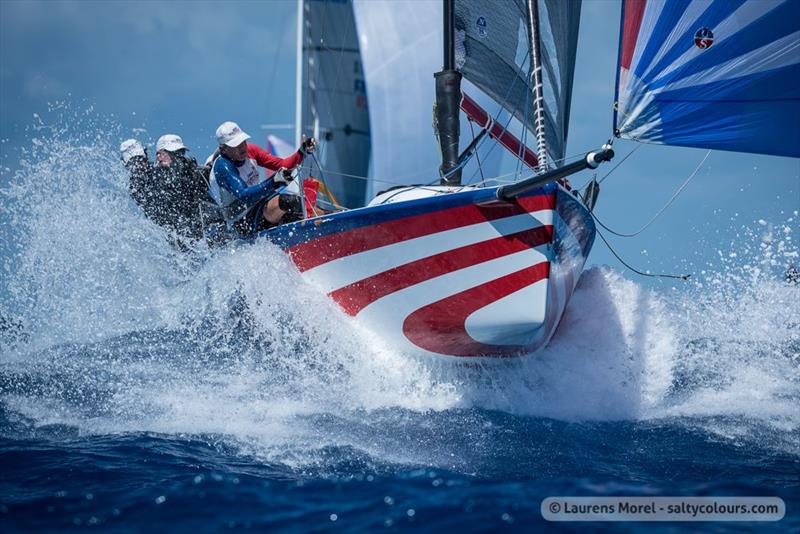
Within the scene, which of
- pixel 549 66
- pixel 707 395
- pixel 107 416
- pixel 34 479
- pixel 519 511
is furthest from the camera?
pixel 549 66

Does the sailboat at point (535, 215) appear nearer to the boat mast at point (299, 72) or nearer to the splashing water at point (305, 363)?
the splashing water at point (305, 363)

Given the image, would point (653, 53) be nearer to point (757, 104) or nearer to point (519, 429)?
point (757, 104)

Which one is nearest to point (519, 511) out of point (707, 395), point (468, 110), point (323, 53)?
point (707, 395)

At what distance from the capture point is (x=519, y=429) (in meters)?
3.84

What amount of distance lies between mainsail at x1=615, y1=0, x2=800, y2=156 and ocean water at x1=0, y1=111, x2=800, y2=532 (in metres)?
1.50

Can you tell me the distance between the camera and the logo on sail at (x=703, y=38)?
425 centimetres

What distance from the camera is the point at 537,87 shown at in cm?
493

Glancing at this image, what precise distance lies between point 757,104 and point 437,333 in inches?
→ 110

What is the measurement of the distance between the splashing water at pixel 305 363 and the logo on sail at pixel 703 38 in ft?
7.16

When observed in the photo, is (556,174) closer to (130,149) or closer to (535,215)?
(535,215)

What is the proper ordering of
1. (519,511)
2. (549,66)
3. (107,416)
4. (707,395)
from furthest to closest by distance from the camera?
1. (549,66)
2. (707,395)
3. (107,416)
4. (519,511)

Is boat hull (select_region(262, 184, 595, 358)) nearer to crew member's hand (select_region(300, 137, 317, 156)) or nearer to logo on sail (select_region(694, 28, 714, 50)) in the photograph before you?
crew member's hand (select_region(300, 137, 317, 156))

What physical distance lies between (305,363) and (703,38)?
3819 millimetres

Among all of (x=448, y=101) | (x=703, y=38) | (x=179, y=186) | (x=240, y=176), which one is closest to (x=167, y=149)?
(x=179, y=186)
